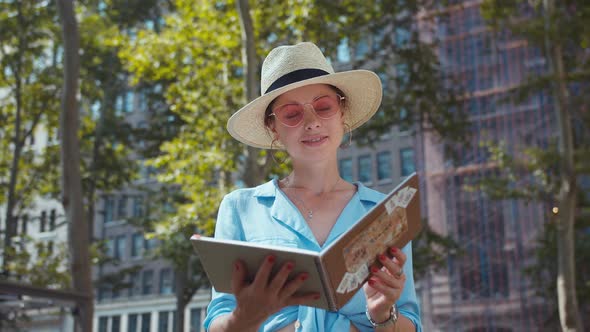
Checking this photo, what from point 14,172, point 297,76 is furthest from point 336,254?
point 14,172

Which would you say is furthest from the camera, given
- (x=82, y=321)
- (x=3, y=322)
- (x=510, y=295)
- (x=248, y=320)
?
(x=510, y=295)

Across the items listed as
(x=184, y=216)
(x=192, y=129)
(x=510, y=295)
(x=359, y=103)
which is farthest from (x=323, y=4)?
(x=510, y=295)

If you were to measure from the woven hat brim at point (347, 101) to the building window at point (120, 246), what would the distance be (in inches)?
1864

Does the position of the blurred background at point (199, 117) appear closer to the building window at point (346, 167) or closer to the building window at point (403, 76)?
the building window at point (403, 76)

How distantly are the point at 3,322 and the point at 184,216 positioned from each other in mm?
4411

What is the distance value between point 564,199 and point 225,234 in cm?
1404

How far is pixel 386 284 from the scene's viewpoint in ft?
7.13

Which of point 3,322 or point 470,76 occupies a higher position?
point 470,76

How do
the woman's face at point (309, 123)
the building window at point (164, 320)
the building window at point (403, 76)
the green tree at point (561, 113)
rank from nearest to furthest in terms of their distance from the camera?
the woman's face at point (309, 123)
the green tree at point (561, 113)
the building window at point (403, 76)
the building window at point (164, 320)

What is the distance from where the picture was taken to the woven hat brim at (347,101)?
101 inches

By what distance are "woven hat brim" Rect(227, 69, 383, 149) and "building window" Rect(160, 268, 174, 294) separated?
43.5 metres

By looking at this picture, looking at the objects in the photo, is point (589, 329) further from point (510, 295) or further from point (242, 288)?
point (242, 288)

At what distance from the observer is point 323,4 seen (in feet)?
52.7

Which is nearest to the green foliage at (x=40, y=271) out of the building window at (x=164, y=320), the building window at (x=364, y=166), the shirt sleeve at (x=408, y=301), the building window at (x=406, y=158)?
the shirt sleeve at (x=408, y=301)
